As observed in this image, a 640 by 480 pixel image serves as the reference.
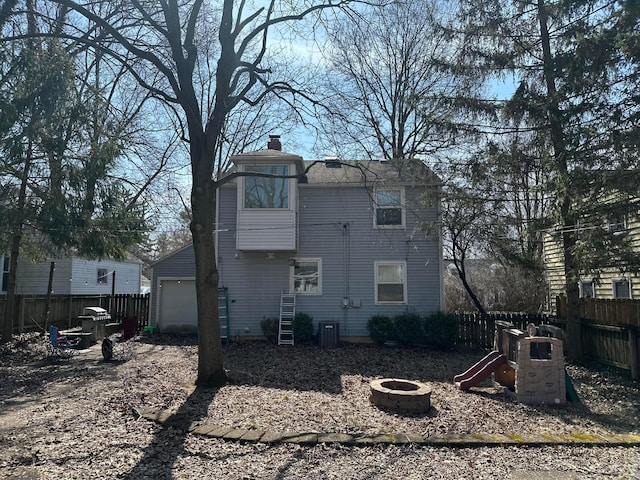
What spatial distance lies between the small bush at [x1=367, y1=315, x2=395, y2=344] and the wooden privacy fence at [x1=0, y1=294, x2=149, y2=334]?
392 inches

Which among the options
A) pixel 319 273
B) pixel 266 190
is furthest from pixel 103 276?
pixel 319 273

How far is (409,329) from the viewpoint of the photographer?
13.5 meters

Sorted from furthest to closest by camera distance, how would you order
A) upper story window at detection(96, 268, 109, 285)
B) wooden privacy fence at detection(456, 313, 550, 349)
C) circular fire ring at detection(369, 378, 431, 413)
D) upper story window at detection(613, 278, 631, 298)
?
upper story window at detection(96, 268, 109, 285) < upper story window at detection(613, 278, 631, 298) < wooden privacy fence at detection(456, 313, 550, 349) < circular fire ring at detection(369, 378, 431, 413)

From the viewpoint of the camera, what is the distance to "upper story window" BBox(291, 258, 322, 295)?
1456 centimetres

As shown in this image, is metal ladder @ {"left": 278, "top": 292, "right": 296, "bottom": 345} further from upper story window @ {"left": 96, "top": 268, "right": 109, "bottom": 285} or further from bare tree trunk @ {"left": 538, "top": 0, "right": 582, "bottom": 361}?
upper story window @ {"left": 96, "top": 268, "right": 109, "bottom": 285}

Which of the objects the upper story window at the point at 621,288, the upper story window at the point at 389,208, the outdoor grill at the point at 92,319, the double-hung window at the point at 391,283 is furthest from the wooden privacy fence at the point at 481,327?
the outdoor grill at the point at 92,319

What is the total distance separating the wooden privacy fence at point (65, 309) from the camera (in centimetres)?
1430

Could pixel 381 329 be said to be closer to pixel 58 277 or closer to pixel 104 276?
pixel 58 277

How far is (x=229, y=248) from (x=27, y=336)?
6.54 meters

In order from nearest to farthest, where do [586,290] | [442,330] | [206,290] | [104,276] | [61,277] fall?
[206,290] → [442,330] → [586,290] → [61,277] → [104,276]

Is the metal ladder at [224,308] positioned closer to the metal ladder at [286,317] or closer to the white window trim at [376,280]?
the metal ladder at [286,317]

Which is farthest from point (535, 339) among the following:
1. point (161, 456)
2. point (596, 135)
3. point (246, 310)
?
point (246, 310)

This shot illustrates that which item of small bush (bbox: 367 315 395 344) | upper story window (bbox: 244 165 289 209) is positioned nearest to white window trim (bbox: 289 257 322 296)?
upper story window (bbox: 244 165 289 209)

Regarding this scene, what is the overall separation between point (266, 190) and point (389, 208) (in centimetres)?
394
